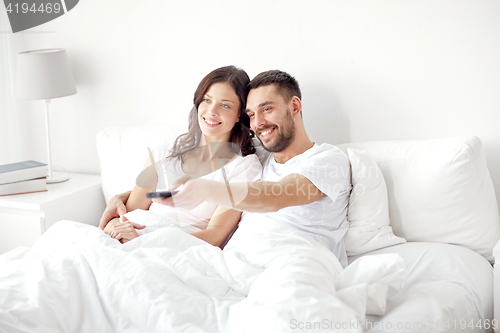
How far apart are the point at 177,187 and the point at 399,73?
1.05 m

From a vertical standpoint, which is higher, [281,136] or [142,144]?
[281,136]

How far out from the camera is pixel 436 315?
3.69ft

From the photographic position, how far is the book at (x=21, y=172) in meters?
2.07

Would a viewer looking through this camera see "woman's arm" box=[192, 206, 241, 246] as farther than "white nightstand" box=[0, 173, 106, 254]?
No

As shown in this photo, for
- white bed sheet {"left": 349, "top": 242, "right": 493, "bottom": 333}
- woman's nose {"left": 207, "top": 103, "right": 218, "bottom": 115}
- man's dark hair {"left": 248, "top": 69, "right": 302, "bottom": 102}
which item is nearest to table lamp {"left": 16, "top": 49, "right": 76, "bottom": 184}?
woman's nose {"left": 207, "top": 103, "right": 218, "bottom": 115}

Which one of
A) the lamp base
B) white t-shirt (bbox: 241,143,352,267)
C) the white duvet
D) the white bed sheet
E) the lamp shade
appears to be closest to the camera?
the white duvet

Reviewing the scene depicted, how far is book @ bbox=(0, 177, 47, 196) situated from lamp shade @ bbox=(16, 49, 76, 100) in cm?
41

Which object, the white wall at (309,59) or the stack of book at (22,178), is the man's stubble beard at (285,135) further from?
the stack of book at (22,178)

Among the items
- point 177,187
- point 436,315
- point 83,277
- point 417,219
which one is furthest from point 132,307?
point 417,219

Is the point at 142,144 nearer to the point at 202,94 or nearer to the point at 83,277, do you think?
the point at 202,94

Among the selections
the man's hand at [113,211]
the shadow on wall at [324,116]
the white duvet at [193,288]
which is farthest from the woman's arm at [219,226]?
the shadow on wall at [324,116]

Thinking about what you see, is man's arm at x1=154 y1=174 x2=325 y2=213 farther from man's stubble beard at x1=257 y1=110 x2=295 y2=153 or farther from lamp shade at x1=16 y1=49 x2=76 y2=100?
lamp shade at x1=16 y1=49 x2=76 y2=100

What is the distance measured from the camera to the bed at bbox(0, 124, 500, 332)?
3.39 feet

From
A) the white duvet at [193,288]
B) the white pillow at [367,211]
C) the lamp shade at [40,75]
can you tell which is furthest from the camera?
the lamp shade at [40,75]
